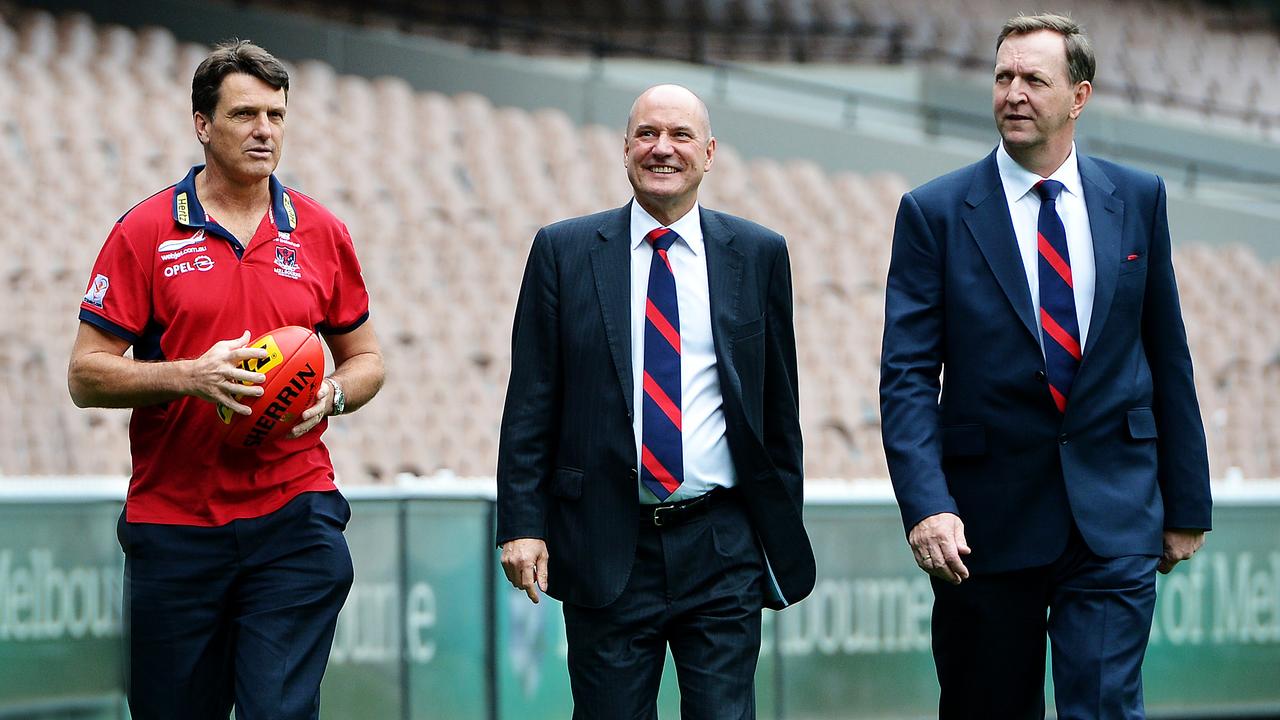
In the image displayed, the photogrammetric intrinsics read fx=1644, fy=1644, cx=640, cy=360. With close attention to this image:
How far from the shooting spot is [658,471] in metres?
3.50

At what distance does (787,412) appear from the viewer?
3627 millimetres

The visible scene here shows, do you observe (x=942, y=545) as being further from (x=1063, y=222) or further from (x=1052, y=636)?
(x=1063, y=222)

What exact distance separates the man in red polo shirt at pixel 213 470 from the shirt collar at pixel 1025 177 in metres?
1.59

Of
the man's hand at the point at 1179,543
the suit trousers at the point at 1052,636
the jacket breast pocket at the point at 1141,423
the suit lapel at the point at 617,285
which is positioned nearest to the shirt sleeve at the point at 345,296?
the suit lapel at the point at 617,285

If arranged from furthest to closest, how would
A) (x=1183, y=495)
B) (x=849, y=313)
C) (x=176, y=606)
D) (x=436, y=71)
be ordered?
(x=436, y=71)
(x=849, y=313)
(x=1183, y=495)
(x=176, y=606)

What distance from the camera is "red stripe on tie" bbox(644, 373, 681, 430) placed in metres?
3.51

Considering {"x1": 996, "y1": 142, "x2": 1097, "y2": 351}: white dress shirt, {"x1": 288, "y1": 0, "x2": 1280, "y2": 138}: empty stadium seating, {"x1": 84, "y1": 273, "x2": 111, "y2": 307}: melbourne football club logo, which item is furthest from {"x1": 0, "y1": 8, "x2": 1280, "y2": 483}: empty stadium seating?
{"x1": 996, "y1": 142, "x2": 1097, "y2": 351}: white dress shirt

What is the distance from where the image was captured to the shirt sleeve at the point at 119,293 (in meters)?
3.44

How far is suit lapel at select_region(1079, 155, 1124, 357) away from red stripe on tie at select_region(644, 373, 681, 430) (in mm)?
915

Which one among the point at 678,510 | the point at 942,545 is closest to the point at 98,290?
the point at 678,510

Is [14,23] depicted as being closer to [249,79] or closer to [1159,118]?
[249,79]

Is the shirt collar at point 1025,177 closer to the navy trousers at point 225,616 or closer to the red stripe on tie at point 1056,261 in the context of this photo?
the red stripe on tie at point 1056,261

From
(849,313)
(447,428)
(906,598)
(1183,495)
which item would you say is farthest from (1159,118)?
(1183,495)

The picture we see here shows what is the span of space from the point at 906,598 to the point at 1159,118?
50.9ft
